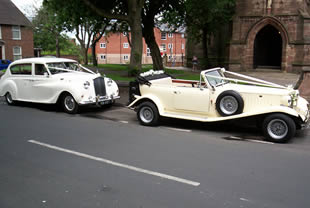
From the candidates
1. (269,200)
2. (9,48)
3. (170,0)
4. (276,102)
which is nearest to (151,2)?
(170,0)

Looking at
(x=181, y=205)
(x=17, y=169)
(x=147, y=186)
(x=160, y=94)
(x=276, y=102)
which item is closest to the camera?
(x=181, y=205)

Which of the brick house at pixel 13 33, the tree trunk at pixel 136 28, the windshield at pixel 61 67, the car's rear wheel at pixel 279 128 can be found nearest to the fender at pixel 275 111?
the car's rear wheel at pixel 279 128

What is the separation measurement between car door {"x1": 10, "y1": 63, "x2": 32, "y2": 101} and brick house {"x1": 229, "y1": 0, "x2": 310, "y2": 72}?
1937cm

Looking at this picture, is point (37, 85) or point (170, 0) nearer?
point (37, 85)

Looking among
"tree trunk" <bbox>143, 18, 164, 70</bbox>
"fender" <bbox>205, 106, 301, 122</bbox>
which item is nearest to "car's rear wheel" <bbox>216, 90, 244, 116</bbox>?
"fender" <bbox>205, 106, 301, 122</bbox>

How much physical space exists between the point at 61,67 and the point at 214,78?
6.30m

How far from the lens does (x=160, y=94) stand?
953 centimetres

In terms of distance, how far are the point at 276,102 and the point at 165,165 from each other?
11.7 feet

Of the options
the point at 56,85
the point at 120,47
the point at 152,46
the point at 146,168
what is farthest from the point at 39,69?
the point at 120,47

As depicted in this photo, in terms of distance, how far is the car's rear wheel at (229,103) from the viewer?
8258 mm

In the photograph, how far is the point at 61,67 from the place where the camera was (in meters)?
12.6

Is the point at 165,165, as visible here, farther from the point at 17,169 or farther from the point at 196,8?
the point at 196,8

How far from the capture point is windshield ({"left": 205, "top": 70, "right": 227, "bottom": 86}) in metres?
8.93

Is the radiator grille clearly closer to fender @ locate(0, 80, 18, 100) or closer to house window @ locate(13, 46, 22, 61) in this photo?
fender @ locate(0, 80, 18, 100)
